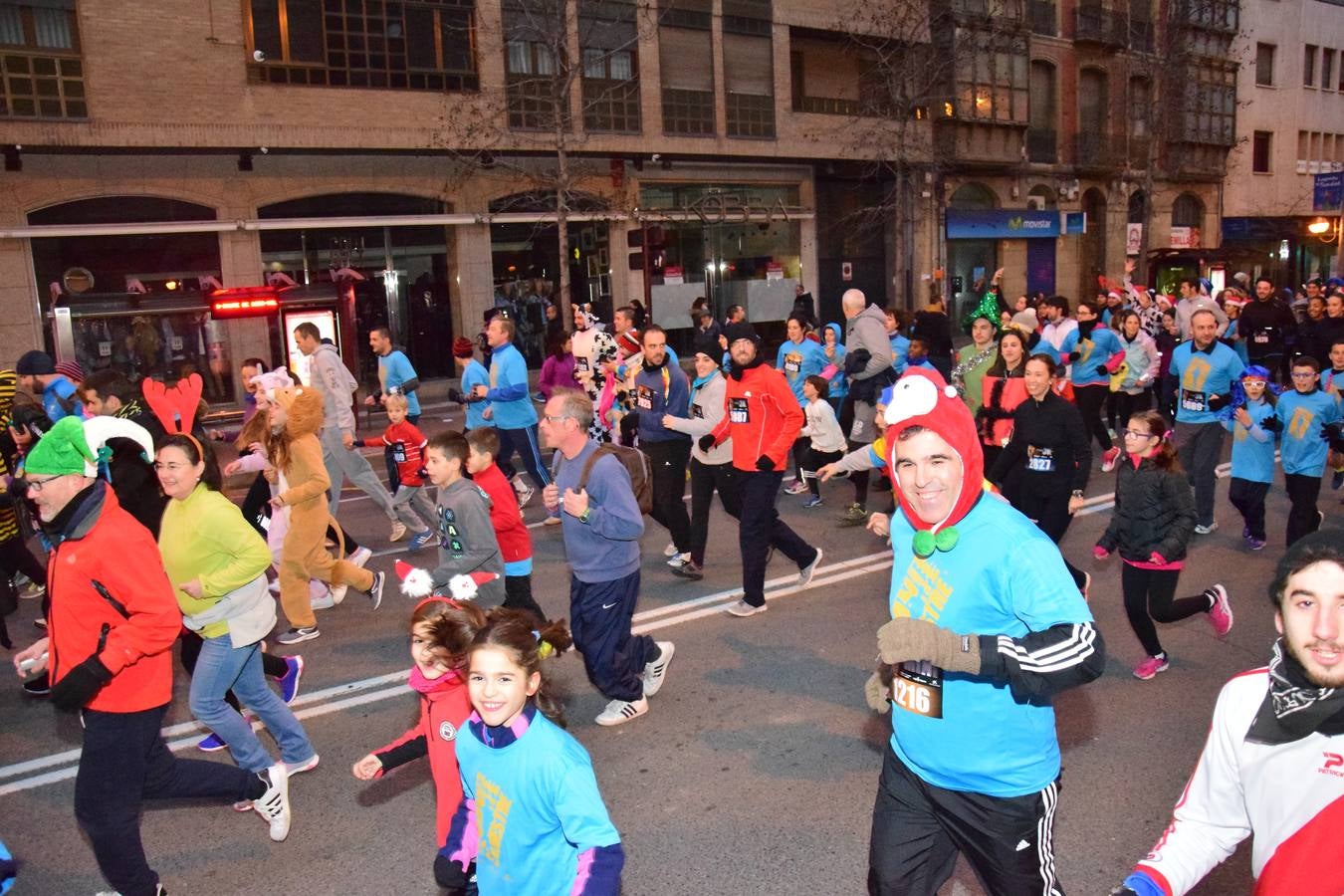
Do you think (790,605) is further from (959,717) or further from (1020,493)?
(959,717)

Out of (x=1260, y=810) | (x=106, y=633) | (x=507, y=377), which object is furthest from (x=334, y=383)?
(x=1260, y=810)

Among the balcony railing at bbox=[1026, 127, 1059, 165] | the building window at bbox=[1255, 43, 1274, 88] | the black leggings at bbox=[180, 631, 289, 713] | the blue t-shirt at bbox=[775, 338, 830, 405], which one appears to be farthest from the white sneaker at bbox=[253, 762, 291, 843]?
the building window at bbox=[1255, 43, 1274, 88]

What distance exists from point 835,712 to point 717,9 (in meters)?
23.2

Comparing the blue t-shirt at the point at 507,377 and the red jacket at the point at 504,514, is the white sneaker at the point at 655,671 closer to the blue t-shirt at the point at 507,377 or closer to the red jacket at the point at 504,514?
the red jacket at the point at 504,514

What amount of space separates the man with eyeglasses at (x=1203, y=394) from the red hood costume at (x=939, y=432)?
656 cm

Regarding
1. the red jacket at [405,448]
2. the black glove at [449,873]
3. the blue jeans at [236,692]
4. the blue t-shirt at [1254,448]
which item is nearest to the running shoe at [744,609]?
the blue jeans at [236,692]

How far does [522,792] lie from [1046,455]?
201 inches

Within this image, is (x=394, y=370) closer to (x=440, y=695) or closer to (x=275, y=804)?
(x=275, y=804)

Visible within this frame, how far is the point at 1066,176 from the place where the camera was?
116 ft

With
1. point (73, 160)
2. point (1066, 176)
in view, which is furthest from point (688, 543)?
point (1066, 176)

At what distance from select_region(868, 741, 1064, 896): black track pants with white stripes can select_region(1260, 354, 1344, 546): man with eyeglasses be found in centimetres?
628

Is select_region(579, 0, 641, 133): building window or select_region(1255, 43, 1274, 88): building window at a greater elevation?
select_region(1255, 43, 1274, 88): building window

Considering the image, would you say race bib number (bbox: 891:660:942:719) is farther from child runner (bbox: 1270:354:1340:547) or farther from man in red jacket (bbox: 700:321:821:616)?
child runner (bbox: 1270:354:1340:547)

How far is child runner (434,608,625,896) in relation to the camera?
8.93 ft
